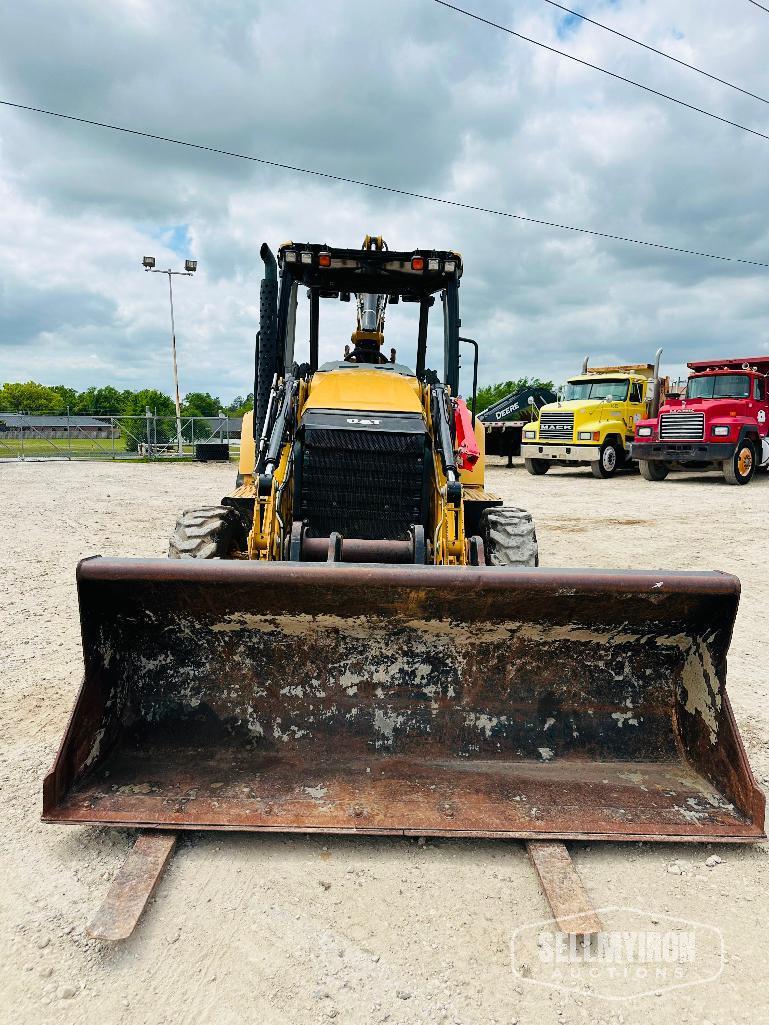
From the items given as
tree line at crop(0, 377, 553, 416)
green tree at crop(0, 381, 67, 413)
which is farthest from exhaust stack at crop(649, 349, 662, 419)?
green tree at crop(0, 381, 67, 413)

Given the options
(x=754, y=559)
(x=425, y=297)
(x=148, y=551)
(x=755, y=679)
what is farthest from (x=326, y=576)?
(x=754, y=559)

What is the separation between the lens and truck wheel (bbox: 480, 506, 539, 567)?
4617mm

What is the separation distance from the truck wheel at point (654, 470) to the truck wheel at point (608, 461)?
1.00 m

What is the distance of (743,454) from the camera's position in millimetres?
17172

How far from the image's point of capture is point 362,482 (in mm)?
4527

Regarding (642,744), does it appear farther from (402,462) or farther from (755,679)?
(402,462)

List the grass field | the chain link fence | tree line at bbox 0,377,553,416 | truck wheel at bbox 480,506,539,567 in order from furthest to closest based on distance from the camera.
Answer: tree line at bbox 0,377,553,416 < the chain link fence < the grass field < truck wheel at bbox 480,506,539,567

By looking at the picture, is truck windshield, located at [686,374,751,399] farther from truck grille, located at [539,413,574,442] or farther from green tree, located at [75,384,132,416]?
green tree, located at [75,384,132,416]

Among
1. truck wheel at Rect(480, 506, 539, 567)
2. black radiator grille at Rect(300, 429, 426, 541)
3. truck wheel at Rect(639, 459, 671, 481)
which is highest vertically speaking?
black radiator grille at Rect(300, 429, 426, 541)

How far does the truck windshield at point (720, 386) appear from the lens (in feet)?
57.4

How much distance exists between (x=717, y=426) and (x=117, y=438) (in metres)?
24.6

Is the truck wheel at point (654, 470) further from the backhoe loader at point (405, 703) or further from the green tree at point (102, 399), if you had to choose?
the green tree at point (102, 399)

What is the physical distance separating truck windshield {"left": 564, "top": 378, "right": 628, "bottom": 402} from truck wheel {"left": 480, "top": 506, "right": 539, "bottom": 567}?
52.5 ft

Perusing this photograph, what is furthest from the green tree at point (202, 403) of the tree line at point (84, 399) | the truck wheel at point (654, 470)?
the truck wheel at point (654, 470)
